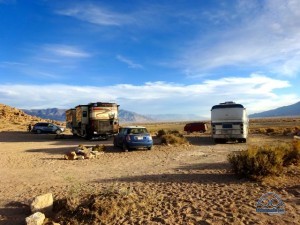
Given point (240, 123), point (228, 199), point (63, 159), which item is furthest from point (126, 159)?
point (240, 123)

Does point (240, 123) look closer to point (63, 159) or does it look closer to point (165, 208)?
point (63, 159)

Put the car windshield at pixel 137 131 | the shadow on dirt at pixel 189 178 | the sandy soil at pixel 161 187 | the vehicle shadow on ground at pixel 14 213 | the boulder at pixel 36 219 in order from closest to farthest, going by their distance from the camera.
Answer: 1. the sandy soil at pixel 161 187
2. the boulder at pixel 36 219
3. the vehicle shadow on ground at pixel 14 213
4. the shadow on dirt at pixel 189 178
5. the car windshield at pixel 137 131

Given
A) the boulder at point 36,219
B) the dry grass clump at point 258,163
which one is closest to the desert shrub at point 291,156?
the dry grass clump at point 258,163

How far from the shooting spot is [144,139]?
20516 mm

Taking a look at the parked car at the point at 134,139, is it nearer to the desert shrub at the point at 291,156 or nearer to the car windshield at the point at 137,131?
the car windshield at the point at 137,131

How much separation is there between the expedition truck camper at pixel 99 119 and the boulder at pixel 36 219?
72.1 feet

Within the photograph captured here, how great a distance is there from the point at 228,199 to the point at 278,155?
3580 millimetres

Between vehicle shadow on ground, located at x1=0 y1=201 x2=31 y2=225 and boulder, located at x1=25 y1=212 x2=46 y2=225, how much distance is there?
1.43ft

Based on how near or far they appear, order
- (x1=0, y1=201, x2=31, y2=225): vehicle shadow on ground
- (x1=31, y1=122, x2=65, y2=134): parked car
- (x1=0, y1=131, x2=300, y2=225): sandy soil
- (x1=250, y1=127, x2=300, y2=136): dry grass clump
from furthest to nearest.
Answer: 1. (x1=31, y1=122, x2=65, y2=134): parked car
2. (x1=250, y1=127, x2=300, y2=136): dry grass clump
3. (x1=0, y1=201, x2=31, y2=225): vehicle shadow on ground
4. (x1=0, y1=131, x2=300, y2=225): sandy soil

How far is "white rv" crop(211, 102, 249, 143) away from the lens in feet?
81.0

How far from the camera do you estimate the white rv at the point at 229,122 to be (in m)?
24.7

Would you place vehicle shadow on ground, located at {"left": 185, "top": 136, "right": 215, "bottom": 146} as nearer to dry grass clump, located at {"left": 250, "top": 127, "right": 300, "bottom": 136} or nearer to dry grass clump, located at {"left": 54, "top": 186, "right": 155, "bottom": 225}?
dry grass clump, located at {"left": 250, "top": 127, "right": 300, "bottom": 136}
